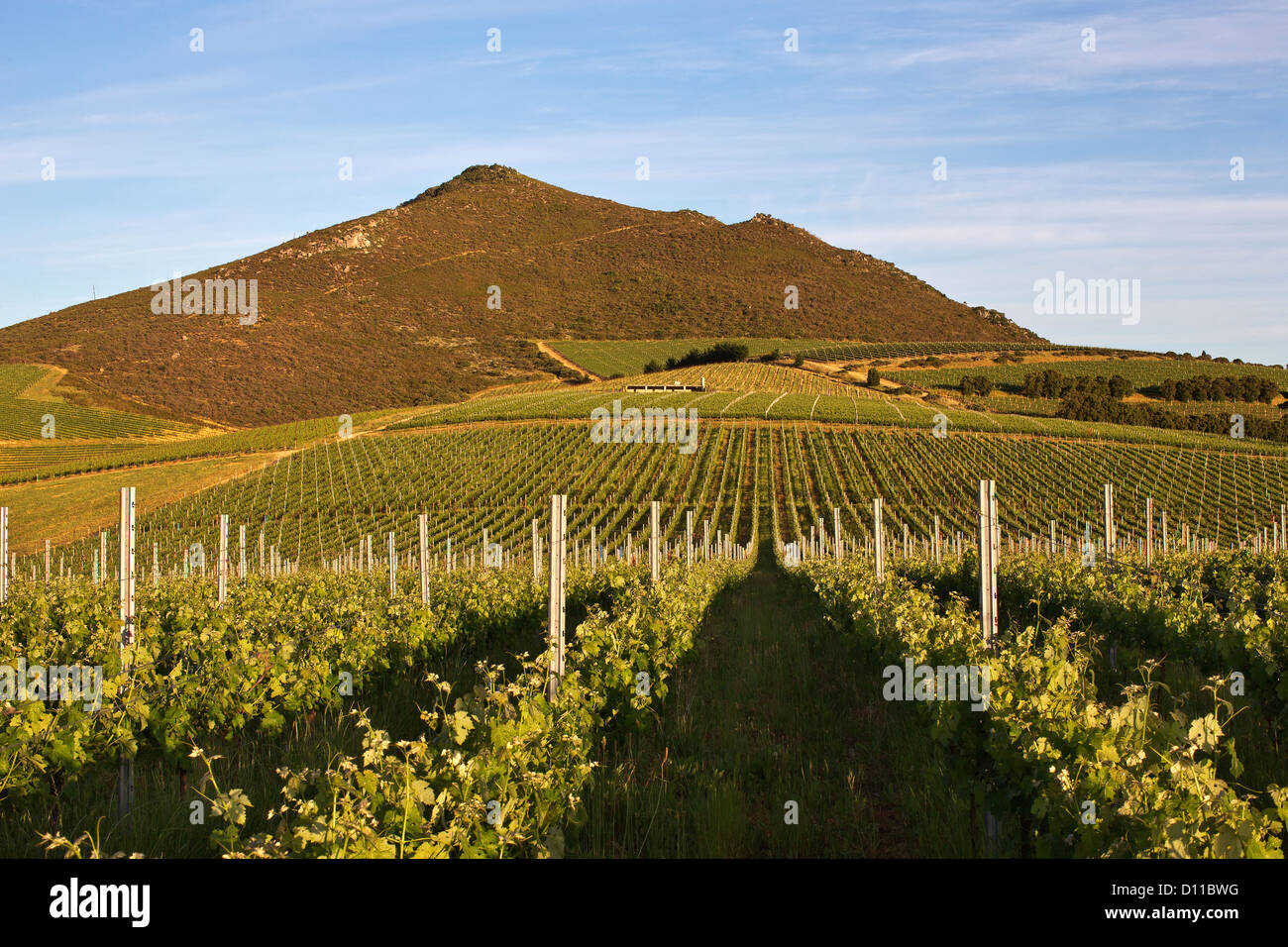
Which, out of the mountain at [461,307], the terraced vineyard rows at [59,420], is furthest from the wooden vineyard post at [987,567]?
the mountain at [461,307]

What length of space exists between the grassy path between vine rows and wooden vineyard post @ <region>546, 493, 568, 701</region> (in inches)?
27.6

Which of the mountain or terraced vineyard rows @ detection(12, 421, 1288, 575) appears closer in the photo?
terraced vineyard rows @ detection(12, 421, 1288, 575)

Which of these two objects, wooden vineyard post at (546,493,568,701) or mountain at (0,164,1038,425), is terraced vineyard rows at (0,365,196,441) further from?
wooden vineyard post at (546,493,568,701)

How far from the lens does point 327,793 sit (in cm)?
317

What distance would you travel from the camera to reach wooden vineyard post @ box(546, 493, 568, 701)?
5.25 meters

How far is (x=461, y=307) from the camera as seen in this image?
130500mm

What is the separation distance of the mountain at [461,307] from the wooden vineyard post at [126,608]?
291 ft

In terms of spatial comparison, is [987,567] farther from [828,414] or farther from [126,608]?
[828,414]

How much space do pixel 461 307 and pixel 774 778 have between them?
131 meters

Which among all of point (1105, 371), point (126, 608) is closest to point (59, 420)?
point (126, 608)

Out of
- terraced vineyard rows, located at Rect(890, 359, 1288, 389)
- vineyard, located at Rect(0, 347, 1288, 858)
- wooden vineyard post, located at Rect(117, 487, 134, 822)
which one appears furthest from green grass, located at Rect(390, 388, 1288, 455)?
wooden vineyard post, located at Rect(117, 487, 134, 822)
